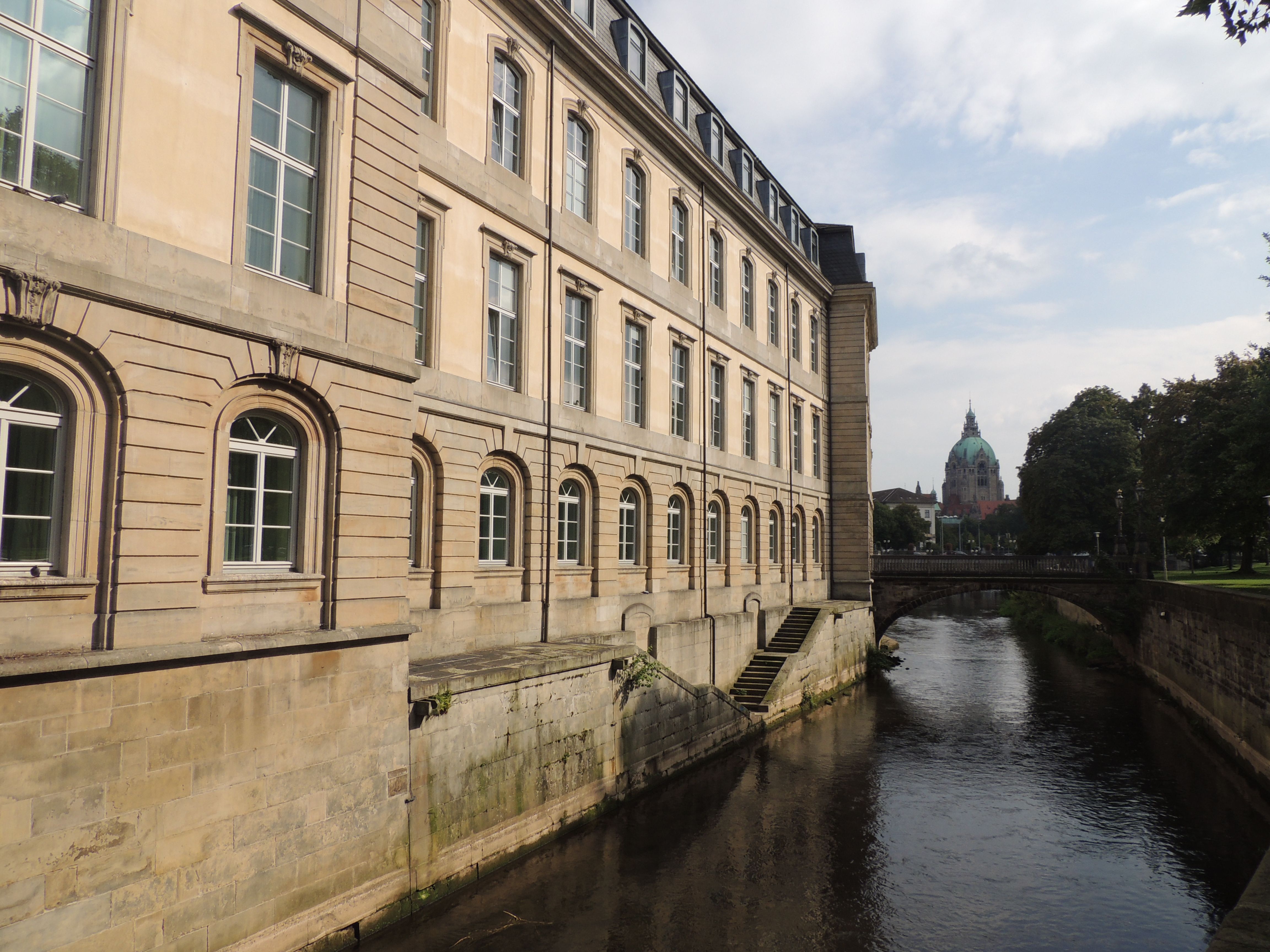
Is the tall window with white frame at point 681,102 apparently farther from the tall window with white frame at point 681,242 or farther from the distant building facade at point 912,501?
the distant building facade at point 912,501

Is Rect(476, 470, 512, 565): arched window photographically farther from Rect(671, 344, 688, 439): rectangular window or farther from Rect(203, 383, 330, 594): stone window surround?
Rect(671, 344, 688, 439): rectangular window

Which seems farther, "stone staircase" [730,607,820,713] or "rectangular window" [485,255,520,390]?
"stone staircase" [730,607,820,713]

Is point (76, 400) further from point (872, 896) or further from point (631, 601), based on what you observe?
point (631, 601)

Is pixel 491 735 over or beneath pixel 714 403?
beneath

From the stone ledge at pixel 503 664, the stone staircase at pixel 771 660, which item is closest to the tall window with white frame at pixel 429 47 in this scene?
the stone ledge at pixel 503 664

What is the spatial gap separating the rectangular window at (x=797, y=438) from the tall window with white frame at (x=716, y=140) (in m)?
9.89

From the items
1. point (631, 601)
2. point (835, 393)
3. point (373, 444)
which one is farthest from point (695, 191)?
point (373, 444)

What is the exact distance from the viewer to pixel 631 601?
20.1 meters

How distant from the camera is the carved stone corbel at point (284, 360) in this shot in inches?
360

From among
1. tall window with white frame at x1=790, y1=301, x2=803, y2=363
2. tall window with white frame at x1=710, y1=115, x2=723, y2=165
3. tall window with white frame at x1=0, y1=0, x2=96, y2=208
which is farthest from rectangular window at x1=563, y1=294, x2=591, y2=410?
tall window with white frame at x1=790, y1=301, x2=803, y2=363

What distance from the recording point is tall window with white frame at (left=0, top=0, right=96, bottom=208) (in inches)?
285

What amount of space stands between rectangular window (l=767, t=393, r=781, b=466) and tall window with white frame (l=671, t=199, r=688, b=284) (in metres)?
7.19

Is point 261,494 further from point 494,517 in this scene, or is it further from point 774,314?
point 774,314

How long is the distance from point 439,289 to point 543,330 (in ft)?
10.0
